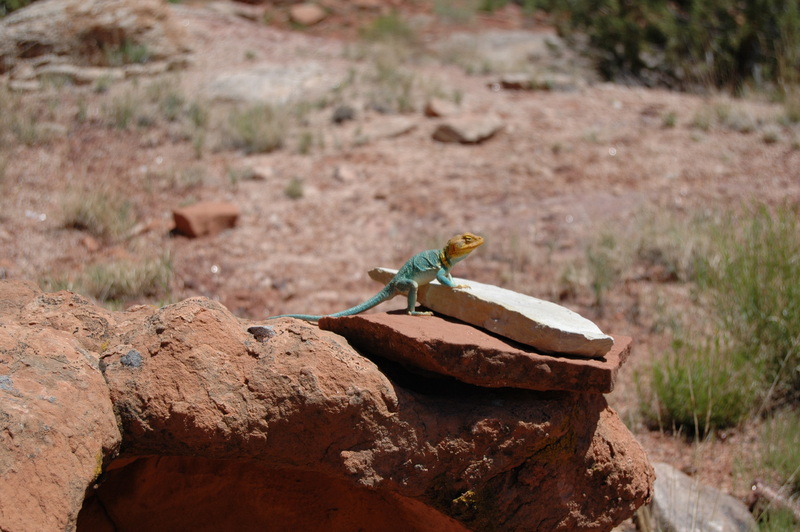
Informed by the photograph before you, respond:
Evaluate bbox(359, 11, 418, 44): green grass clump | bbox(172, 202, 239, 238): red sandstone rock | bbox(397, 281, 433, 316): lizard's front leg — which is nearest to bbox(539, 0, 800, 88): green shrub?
bbox(359, 11, 418, 44): green grass clump

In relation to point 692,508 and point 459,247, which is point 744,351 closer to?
point 692,508

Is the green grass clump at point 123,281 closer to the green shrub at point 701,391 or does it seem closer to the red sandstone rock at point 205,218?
the red sandstone rock at point 205,218

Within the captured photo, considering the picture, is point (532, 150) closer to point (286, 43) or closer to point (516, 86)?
point (516, 86)

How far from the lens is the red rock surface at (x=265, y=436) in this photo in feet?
8.70

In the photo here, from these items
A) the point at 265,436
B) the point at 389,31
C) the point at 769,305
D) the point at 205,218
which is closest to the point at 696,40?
the point at 389,31

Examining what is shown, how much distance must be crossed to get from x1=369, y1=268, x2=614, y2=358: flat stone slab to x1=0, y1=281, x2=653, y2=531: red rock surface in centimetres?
27

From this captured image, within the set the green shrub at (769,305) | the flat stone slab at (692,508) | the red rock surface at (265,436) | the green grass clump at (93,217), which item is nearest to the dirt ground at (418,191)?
the green grass clump at (93,217)

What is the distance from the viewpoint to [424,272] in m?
3.59

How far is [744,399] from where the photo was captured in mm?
5301

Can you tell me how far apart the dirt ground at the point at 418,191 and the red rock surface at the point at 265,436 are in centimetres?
210

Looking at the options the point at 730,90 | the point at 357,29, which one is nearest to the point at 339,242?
the point at 730,90

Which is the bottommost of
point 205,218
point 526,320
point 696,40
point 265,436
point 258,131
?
point 205,218

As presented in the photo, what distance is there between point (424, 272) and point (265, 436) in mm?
1035

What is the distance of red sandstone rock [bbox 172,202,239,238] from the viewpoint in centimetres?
725
